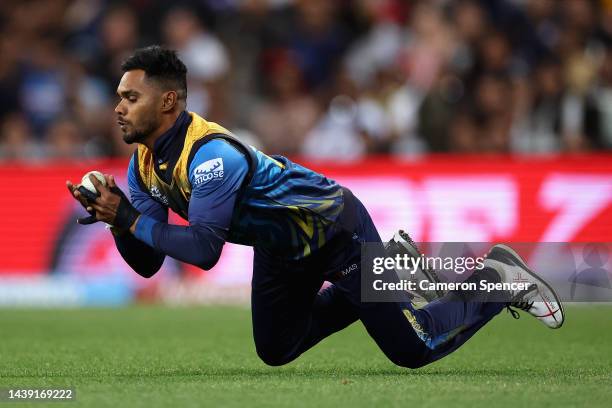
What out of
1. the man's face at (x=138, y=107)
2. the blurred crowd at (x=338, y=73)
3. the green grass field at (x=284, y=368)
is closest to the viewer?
the green grass field at (x=284, y=368)

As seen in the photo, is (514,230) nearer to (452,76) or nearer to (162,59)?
(452,76)

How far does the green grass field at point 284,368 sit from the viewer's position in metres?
6.30

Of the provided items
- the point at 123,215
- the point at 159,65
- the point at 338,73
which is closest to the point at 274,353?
the point at 123,215

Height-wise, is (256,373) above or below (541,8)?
below

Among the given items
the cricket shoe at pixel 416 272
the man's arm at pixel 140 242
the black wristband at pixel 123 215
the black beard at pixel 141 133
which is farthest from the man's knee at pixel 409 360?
the black beard at pixel 141 133

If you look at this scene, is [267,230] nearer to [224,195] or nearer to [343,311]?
[224,195]

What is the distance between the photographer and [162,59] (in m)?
7.07

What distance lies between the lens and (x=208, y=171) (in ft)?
22.2

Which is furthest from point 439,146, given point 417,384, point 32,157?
point 417,384

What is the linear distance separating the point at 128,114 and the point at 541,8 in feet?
35.7

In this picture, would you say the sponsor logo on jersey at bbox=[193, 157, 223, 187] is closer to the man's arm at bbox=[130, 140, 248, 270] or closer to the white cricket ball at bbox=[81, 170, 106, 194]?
the man's arm at bbox=[130, 140, 248, 270]

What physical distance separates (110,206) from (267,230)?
1.04 metres

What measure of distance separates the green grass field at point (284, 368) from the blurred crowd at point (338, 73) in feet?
13.0

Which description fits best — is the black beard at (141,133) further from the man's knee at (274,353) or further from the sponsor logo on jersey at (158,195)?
the man's knee at (274,353)
